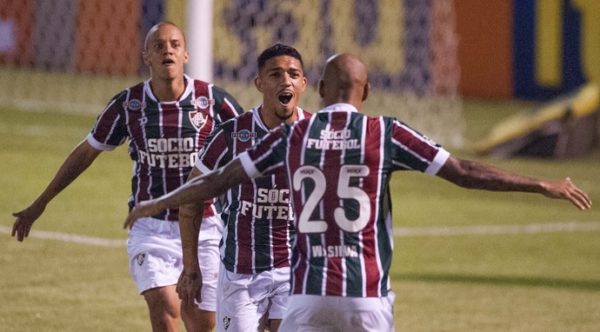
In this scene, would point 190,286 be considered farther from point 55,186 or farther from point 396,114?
point 396,114

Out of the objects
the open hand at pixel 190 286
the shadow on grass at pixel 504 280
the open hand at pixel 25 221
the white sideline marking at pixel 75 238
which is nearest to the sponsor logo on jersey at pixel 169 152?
the open hand at pixel 25 221

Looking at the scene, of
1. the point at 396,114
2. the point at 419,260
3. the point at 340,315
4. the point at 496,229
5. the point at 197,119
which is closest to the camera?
the point at 340,315

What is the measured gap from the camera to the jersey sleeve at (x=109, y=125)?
8.12m

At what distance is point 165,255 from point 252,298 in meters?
1.05

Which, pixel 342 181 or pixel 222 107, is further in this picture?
pixel 222 107

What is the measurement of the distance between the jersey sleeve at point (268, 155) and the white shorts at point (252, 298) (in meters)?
1.38

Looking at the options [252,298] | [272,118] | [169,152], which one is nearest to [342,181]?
[272,118]

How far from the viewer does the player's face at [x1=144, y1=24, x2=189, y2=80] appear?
7.99m

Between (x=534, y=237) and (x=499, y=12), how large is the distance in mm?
12369

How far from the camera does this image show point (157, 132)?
26.5ft

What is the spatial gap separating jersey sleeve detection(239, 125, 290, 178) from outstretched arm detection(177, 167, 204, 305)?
1.07 meters

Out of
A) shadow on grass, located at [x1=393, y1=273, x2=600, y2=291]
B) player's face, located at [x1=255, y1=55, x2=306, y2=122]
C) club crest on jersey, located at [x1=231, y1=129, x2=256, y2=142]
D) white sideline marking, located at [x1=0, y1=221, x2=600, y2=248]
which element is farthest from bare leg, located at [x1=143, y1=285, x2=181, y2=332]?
white sideline marking, located at [x1=0, y1=221, x2=600, y2=248]

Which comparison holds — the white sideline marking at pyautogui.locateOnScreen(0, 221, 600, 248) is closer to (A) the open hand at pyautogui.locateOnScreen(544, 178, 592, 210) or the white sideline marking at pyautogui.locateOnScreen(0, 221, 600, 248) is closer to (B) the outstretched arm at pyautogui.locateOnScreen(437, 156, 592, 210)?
(B) the outstretched arm at pyautogui.locateOnScreen(437, 156, 592, 210)

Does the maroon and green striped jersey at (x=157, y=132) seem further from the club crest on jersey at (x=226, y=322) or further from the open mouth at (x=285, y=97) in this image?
the open mouth at (x=285, y=97)
